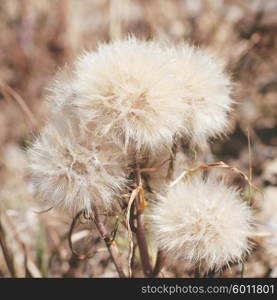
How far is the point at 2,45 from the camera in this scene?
3.19m

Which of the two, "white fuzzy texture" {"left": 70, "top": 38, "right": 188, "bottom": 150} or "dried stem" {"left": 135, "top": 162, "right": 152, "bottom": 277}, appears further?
"dried stem" {"left": 135, "top": 162, "right": 152, "bottom": 277}

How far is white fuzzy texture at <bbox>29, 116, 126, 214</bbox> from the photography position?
1113 millimetres

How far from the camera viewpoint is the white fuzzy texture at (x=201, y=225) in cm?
113

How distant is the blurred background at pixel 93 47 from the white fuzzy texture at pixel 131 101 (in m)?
0.83

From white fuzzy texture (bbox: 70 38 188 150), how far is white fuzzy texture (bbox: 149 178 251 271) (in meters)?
0.17

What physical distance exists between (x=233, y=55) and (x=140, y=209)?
5.80ft

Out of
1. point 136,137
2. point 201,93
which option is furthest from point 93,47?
point 136,137

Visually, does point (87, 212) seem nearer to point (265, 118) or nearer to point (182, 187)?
point (182, 187)

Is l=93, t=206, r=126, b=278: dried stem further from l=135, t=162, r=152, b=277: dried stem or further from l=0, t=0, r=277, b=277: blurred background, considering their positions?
l=0, t=0, r=277, b=277: blurred background

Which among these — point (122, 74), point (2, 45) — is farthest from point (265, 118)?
point (2, 45)

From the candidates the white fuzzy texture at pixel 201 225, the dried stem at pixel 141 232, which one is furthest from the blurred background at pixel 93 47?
the white fuzzy texture at pixel 201 225

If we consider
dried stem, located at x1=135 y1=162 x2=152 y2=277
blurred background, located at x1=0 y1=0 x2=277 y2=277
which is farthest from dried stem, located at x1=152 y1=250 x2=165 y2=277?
blurred background, located at x1=0 y1=0 x2=277 y2=277

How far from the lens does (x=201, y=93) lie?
120 centimetres

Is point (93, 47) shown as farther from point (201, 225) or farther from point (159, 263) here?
point (201, 225)
